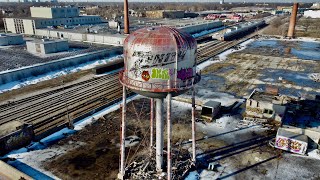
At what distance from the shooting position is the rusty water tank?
19.6m

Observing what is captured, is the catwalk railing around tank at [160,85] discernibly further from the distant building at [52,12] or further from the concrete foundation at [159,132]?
the distant building at [52,12]

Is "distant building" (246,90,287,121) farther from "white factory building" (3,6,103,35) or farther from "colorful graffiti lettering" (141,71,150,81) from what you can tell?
"white factory building" (3,6,103,35)

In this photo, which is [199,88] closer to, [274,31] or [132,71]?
[132,71]

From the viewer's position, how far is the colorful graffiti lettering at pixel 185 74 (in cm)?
2025

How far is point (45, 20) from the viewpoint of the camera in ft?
308

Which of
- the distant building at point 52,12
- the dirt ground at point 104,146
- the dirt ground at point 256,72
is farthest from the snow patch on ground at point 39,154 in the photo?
the distant building at point 52,12

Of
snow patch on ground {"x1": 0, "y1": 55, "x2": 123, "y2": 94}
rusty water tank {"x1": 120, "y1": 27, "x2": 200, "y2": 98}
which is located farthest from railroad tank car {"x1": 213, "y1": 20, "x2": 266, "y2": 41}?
rusty water tank {"x1": 120, "y1": 27, "x2": 200, "y2": 98}

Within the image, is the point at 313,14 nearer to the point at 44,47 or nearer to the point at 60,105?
the point at 44,47

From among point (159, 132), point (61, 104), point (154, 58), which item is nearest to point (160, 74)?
point (154, 58)

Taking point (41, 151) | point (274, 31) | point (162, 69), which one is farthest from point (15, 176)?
point (274, 31)

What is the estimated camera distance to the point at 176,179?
23.7m

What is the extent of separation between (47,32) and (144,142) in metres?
69.0

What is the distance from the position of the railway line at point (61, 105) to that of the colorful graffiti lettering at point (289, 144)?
2288 cm

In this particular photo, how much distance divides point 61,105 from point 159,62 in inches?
951
